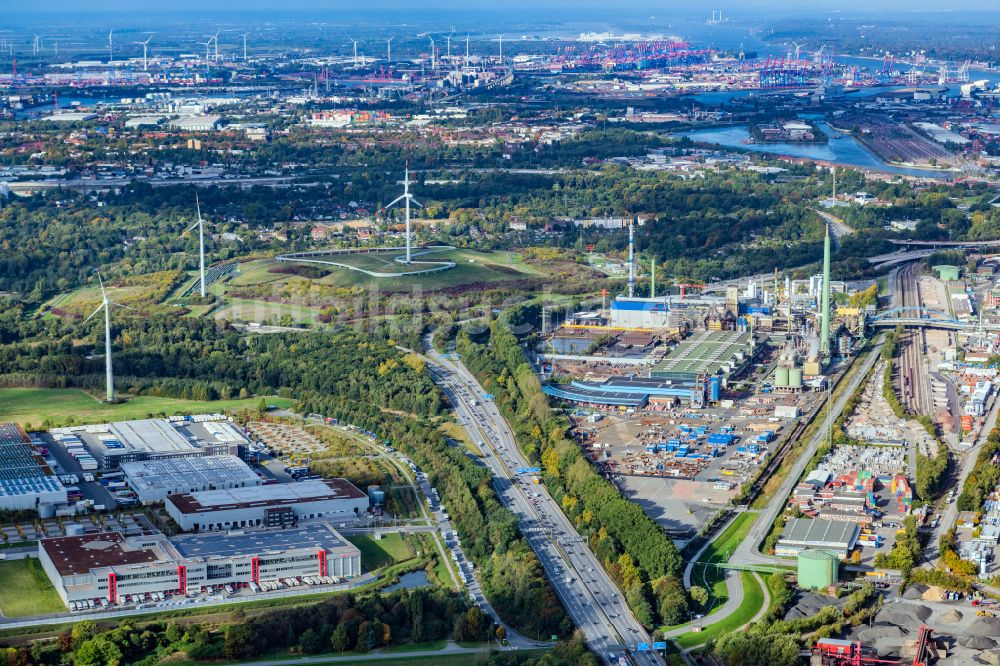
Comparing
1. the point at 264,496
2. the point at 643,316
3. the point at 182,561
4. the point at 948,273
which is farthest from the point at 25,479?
the point at 948,273

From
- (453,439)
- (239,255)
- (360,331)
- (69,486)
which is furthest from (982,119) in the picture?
(69,486)

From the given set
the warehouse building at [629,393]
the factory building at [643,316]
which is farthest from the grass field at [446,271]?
the warehouse building at [629,393]

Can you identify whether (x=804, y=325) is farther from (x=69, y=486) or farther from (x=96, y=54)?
(x=96, y=54)

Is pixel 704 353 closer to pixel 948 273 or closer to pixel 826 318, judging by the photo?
pixel 826 318

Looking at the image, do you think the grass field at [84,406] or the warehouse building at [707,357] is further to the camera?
the warehouse building at [707,357]

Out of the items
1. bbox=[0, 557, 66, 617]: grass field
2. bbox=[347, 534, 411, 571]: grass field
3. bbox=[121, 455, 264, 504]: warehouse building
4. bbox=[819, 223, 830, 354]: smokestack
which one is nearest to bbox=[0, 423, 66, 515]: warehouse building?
bbox=[121, 455, 264, 504]: warehouse building

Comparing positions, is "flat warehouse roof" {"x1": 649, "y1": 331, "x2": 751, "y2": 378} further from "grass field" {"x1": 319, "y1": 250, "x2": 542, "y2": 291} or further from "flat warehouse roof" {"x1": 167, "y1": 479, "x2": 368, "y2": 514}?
"flat warehouse roof" {"x1": 167, "y1": 479, "x2": 368, "y2": 514}

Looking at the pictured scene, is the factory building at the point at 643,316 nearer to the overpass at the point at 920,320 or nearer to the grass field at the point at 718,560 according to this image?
the overpass at the point at 920,320
